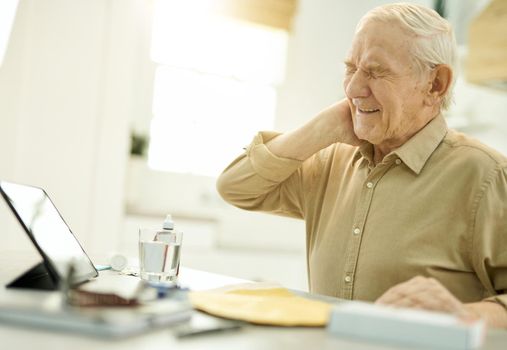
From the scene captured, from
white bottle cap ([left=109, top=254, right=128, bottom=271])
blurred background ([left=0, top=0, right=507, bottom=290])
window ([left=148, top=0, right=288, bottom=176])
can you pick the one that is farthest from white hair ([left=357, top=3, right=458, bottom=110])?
window ([left=148, top=0, right=288, bottom=176])

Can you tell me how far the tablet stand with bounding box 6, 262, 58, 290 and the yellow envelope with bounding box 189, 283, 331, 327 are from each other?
0.73 ft

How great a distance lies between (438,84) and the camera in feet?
5.06

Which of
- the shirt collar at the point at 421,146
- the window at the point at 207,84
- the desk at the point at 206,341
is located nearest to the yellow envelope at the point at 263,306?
the desk at the point at 206,341

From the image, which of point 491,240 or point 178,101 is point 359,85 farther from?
point 178,101

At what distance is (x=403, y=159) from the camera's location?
4.83 ft

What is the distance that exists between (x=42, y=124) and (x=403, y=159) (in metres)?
2.61

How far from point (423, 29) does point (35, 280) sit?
3.24ft

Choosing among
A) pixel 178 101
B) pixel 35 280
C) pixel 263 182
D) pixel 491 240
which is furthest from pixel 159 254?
pixel 178 101

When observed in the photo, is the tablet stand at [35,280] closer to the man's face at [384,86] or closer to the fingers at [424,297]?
the fingers at [424,297]

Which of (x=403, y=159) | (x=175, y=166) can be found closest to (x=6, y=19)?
(x=403, y=159)

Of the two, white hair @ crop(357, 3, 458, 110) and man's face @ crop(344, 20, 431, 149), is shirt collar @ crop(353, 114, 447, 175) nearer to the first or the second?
man's face @ crop(344, 20, 431, 149)

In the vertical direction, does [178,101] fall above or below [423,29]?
below

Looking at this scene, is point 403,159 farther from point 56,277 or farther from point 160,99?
point 160,99

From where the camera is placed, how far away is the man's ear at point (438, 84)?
153 cm
